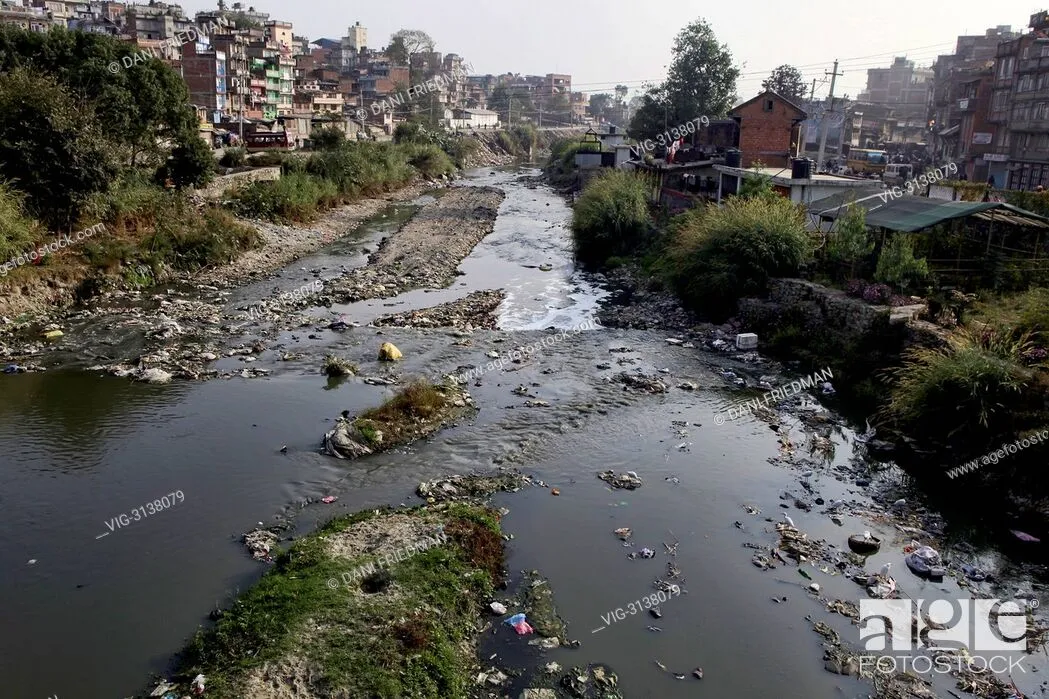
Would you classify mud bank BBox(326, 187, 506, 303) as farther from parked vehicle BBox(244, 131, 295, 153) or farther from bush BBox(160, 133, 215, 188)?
parked vehicle BBox(244, 131, 295, 153)

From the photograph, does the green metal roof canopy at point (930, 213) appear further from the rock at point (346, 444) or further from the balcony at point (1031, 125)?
the balcony at point (1031, 125)

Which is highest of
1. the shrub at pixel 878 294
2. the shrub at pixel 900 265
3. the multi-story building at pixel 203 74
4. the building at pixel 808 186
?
the multi-story building at pixel 203 74

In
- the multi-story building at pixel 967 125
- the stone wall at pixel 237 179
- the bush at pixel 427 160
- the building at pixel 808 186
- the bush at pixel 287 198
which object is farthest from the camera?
the bush at pixel 427 160

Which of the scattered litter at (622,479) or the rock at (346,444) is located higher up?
the rock at (346,444)

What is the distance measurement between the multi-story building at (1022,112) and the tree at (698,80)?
16.9 meters

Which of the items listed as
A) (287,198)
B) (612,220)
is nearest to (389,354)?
(612,220)

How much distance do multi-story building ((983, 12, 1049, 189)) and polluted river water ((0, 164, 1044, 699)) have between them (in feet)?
106

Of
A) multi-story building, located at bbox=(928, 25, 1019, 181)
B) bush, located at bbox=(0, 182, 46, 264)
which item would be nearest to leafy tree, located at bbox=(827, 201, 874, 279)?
bush, located at bbox=(0, 182, 46, 264)

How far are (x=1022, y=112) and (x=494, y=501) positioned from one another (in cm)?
4374

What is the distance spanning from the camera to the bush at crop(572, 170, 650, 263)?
2986cm

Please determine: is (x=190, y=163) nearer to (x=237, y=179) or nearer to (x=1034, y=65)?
(x=237, y=179)

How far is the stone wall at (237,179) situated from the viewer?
31.4m

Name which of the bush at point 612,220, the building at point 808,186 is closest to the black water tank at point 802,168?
the building at point 808,186

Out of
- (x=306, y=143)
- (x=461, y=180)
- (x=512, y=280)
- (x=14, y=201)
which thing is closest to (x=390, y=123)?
(x=461, y=180)
